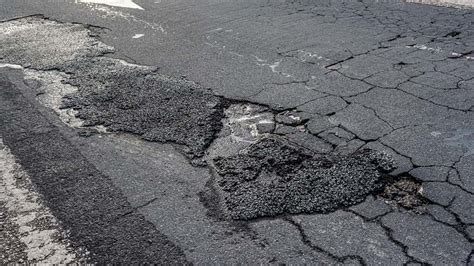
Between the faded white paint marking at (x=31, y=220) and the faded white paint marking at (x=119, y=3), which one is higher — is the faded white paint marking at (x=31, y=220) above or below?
below

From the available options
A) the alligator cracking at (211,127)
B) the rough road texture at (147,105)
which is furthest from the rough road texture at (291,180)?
the rough road texture at (147,105)

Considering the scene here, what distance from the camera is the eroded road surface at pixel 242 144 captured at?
284cm

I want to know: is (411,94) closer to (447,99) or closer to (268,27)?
(447,99)

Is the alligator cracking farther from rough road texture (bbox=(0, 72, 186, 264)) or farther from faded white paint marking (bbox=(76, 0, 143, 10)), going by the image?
faded white paint marking (bbox=(76, 0, 143, 10))

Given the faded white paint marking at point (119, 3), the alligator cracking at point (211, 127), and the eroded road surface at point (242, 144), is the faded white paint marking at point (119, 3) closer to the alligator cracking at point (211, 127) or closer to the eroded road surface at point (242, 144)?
the eroded road surface at point (242, 144)

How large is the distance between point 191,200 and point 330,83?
8.27 feet

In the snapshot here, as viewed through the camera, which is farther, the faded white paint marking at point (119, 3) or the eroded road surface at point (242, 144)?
the faded white paint marking at point (119, 3)

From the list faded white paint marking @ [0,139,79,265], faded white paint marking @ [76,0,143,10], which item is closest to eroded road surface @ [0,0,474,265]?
faded white paint marking @ [0,139,79,265]

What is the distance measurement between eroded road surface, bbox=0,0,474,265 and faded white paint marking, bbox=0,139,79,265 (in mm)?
14

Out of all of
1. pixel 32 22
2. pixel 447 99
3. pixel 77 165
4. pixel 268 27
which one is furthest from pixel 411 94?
pixel 32 22

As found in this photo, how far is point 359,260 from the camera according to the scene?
2.64m

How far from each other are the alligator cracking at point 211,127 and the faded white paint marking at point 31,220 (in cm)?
90

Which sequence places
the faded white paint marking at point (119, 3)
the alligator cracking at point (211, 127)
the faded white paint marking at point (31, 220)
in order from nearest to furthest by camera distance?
the faded white paint marking at point (31, 220), the alligator cracking at point (211, 127), the faded white paint marking at point (119, 3)

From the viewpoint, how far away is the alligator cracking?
10.5ft
